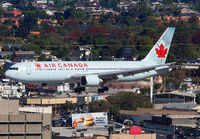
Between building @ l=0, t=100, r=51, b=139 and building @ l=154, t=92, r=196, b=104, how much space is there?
68583mm

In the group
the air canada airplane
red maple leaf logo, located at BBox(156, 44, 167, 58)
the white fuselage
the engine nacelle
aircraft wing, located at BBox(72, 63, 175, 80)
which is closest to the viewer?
the white fuselage

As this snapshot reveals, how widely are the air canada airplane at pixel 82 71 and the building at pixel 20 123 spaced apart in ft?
40.2

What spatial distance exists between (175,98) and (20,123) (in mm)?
76314

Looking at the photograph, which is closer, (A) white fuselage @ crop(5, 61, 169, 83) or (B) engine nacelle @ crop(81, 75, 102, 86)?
(A) white fuselage @ crop(5, 61, 169, 83)

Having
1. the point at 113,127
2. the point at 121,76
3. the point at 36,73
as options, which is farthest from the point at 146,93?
the point at 36,73

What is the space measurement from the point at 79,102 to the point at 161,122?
26.6m

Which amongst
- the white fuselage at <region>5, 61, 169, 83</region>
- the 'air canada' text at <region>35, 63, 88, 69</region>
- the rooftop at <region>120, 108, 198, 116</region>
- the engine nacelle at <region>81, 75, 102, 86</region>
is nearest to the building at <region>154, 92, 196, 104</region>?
the rooftop at <region>120, 108, 198, 116</region>

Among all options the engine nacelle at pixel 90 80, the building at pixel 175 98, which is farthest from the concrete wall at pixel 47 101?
Result: the engine nacelle at pixel 90 80

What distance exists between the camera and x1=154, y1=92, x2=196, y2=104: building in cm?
13538

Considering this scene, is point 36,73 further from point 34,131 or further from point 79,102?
point 79,102

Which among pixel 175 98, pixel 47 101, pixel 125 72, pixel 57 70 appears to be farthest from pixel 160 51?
pixel 175 98

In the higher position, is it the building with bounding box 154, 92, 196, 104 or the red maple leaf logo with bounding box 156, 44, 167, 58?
the red maple leaf logo with bounding box 156, 44, 167, 58

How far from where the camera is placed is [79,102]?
431ft

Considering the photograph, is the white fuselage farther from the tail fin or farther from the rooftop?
the rooftop
